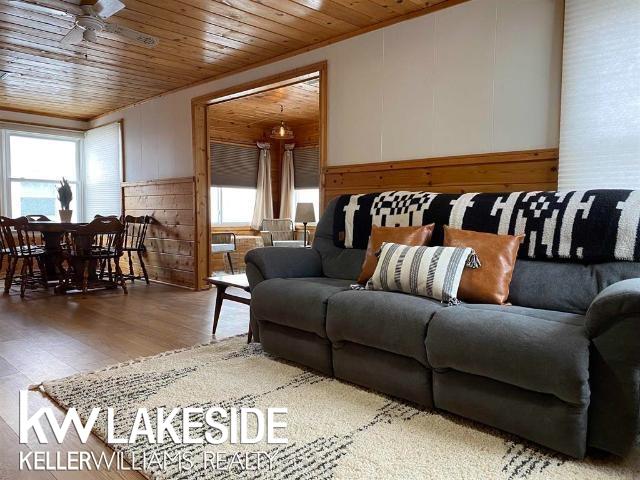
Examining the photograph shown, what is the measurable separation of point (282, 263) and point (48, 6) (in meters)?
2.34

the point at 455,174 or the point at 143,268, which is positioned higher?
the point at 455,174

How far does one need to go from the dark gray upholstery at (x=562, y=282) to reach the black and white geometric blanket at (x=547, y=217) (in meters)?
0.04

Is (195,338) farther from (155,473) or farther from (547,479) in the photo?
(547,479)

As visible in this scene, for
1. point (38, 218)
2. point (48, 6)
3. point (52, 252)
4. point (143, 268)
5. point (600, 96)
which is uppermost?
point (48, 6)

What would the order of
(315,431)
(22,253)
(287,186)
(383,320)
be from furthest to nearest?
(287,186) → (22,253) → (383,320) → (315,431)

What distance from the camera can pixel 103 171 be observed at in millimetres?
6836

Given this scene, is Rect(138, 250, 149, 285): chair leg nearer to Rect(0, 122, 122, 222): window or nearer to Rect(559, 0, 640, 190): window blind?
Rect(0, 122, 122, 222): window

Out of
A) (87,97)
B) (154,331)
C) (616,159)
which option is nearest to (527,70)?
(616,159)

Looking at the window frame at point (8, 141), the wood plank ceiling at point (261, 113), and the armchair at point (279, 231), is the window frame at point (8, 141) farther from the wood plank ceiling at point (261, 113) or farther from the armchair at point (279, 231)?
the armchair at point (279, 231)

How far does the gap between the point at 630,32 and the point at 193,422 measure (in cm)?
278

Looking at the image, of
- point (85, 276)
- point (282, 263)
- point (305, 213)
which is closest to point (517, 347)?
point (282, 263)

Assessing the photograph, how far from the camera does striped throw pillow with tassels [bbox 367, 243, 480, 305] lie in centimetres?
218

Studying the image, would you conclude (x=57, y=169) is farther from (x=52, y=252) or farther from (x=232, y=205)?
(x=232, y=205)

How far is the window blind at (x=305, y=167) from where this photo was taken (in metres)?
7.67
